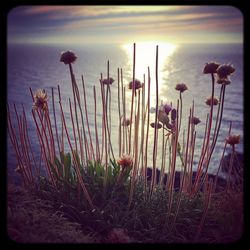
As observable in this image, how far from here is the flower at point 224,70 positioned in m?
1.03

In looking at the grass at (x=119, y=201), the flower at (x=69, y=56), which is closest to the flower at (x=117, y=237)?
the grass at (x=119, y=201)

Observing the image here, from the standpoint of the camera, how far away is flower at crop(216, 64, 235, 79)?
3.37ft

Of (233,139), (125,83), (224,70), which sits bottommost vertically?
(125,83)

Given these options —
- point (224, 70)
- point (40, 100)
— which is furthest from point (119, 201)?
point (224, 70)

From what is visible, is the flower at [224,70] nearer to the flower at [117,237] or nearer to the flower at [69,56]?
the flower at [69,56]

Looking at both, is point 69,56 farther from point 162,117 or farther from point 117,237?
point 117,237

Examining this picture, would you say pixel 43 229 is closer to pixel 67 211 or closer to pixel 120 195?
pixel 67 211

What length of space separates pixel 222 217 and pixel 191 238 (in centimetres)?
11

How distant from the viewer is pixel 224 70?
1033 millimetres

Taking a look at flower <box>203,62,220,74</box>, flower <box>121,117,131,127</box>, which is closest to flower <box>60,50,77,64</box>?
flower <box>121,117,131,127</box>

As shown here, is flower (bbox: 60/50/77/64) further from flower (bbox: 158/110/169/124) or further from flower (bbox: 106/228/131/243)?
flower (bbox: 106/228/131/243)
